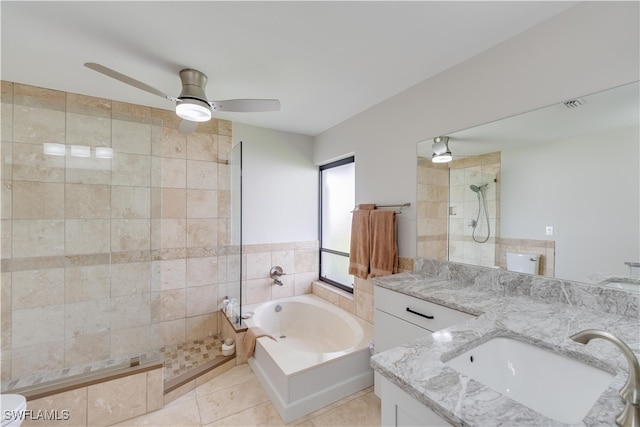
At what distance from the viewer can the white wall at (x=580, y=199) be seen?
1.18 m

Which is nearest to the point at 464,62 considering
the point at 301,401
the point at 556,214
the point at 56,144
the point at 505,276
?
the point at 556,214

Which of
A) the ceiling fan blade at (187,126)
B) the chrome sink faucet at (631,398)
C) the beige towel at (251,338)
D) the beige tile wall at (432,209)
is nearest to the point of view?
the chrome sink faucet at (631,398)

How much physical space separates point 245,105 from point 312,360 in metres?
1.93

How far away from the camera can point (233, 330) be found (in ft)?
8.14

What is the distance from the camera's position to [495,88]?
158 cm

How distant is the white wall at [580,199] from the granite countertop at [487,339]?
0.27 m

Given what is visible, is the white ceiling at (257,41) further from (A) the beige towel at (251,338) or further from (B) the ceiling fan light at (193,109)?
(A) the beige towel at (251,338)

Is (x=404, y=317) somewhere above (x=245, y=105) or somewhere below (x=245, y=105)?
below

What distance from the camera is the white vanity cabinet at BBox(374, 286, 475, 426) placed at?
0.70m

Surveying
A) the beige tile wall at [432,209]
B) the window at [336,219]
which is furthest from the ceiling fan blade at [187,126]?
the beige tile wall at [432,209]

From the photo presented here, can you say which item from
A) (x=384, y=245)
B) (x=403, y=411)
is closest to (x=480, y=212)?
(x=384, y=245)

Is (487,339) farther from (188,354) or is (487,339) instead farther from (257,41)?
(188,354)

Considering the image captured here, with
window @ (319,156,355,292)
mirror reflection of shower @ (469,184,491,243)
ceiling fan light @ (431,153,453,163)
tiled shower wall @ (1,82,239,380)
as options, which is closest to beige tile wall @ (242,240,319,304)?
window @ (319,156,355,292)

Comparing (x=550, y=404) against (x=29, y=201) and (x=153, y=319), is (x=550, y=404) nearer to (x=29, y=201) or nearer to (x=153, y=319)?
(x=153, y=319)
